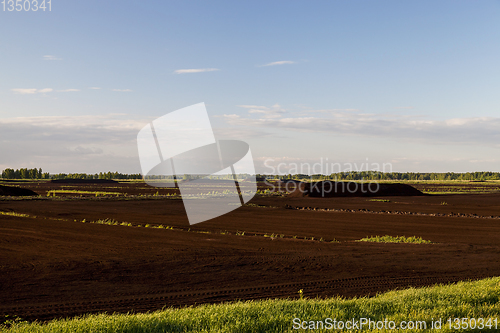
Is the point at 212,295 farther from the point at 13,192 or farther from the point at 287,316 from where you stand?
the point at 13,192

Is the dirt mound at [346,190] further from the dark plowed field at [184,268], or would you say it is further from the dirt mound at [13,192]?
the dark plowed field at [184,268]

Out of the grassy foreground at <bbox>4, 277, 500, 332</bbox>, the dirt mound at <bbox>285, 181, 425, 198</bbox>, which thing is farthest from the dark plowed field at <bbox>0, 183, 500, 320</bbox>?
the dirt mound at <bbox>285, 181, 425, 198</bbox>

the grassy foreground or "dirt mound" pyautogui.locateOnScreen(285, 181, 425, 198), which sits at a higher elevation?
the grassy foreground

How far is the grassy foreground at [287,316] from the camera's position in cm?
572

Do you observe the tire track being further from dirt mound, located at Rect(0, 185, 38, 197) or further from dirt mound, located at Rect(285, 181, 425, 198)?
dirt mound, located at Rect(0, 185, 38, 197)

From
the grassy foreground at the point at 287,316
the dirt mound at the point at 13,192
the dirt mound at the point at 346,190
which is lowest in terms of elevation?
the dirt mound at the point at 346,190

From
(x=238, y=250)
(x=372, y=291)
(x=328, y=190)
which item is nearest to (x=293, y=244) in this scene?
(x=238, y=250)

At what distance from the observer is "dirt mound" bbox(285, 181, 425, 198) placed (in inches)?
2613

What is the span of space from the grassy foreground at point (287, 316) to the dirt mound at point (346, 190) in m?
57.7

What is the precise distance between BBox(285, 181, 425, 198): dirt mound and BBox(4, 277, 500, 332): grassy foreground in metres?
57.7

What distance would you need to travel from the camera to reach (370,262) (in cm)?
1309

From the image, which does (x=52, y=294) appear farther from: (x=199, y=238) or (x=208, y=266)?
(x=199, y=238)

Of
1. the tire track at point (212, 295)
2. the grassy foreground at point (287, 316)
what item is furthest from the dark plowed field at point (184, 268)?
the grassy foreground at point (287, 316)

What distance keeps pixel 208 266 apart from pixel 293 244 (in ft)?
20.4
